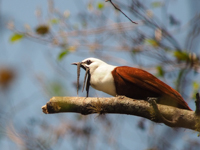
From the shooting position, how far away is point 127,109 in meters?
3.83

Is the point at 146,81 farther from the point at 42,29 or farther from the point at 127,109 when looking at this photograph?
the point at 42,29

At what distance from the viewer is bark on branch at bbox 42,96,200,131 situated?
141 inches

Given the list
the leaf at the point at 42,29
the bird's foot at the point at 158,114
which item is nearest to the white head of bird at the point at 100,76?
the bird's foot at the point at 158,114

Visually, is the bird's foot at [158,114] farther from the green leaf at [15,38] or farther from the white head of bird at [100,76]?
the green leaf at [15,38]

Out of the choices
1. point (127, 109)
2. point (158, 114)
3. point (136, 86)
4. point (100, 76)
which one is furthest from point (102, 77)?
point (158, 114)

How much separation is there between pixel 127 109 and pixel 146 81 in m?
0.71

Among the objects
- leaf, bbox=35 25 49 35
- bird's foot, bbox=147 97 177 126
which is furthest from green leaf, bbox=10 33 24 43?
bird's foot, bbox=147 97 177 126

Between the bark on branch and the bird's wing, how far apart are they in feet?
1.71

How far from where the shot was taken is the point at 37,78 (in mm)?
3588

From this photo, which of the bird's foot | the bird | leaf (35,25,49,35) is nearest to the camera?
the bird's foot

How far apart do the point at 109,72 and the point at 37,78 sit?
1.31m

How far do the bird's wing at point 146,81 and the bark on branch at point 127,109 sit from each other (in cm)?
52

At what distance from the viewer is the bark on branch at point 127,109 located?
3584 millimetres

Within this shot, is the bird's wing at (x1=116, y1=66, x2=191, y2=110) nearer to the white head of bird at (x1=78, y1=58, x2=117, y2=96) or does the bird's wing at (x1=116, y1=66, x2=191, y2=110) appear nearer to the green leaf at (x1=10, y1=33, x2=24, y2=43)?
the white head of bird at (x1=78, y1=58, x2=117, y2=96)
